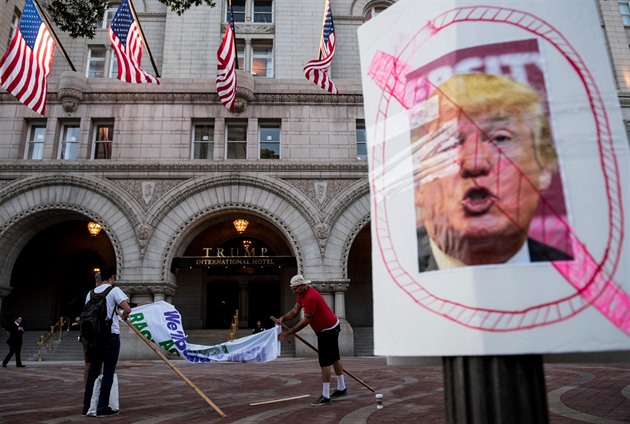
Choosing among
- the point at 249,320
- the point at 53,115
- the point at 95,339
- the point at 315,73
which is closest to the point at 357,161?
the point at 315,73

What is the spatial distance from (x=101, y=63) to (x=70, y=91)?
21.3 feet

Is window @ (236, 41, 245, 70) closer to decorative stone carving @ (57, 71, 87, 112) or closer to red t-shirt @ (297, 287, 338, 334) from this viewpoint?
decorative stone carving @ (57, 71, 87, 112)

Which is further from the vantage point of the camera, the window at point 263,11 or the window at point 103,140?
the window at point 263,11

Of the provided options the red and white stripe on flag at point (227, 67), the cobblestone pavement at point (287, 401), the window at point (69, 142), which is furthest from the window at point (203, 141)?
the cobblestone pavement at point (287, 401)

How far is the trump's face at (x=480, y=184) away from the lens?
192 centimetres

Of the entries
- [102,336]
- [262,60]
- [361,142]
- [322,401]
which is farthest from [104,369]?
[262,60]

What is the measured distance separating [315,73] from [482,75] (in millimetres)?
15624

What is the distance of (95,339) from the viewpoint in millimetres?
6199

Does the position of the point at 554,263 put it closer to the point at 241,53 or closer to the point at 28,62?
the point at 28,62

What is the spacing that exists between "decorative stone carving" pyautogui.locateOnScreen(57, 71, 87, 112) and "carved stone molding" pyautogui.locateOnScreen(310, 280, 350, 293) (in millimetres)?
13562

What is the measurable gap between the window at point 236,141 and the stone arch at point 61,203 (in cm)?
506

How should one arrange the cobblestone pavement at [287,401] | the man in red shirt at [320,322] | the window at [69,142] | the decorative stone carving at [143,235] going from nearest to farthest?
the cobblestone pavement at [287,401] → the man in red shirt at [320,322] → the decorative stone carving at [143,235] → the window at [69,142]

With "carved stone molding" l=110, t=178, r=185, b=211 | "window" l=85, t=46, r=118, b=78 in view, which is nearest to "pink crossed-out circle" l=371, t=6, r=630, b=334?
"carved stone molding" l=110, t=178, r=185, b=211

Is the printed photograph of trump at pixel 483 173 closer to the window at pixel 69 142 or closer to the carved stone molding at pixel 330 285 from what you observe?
the carved stone molding at pixel 330 285
